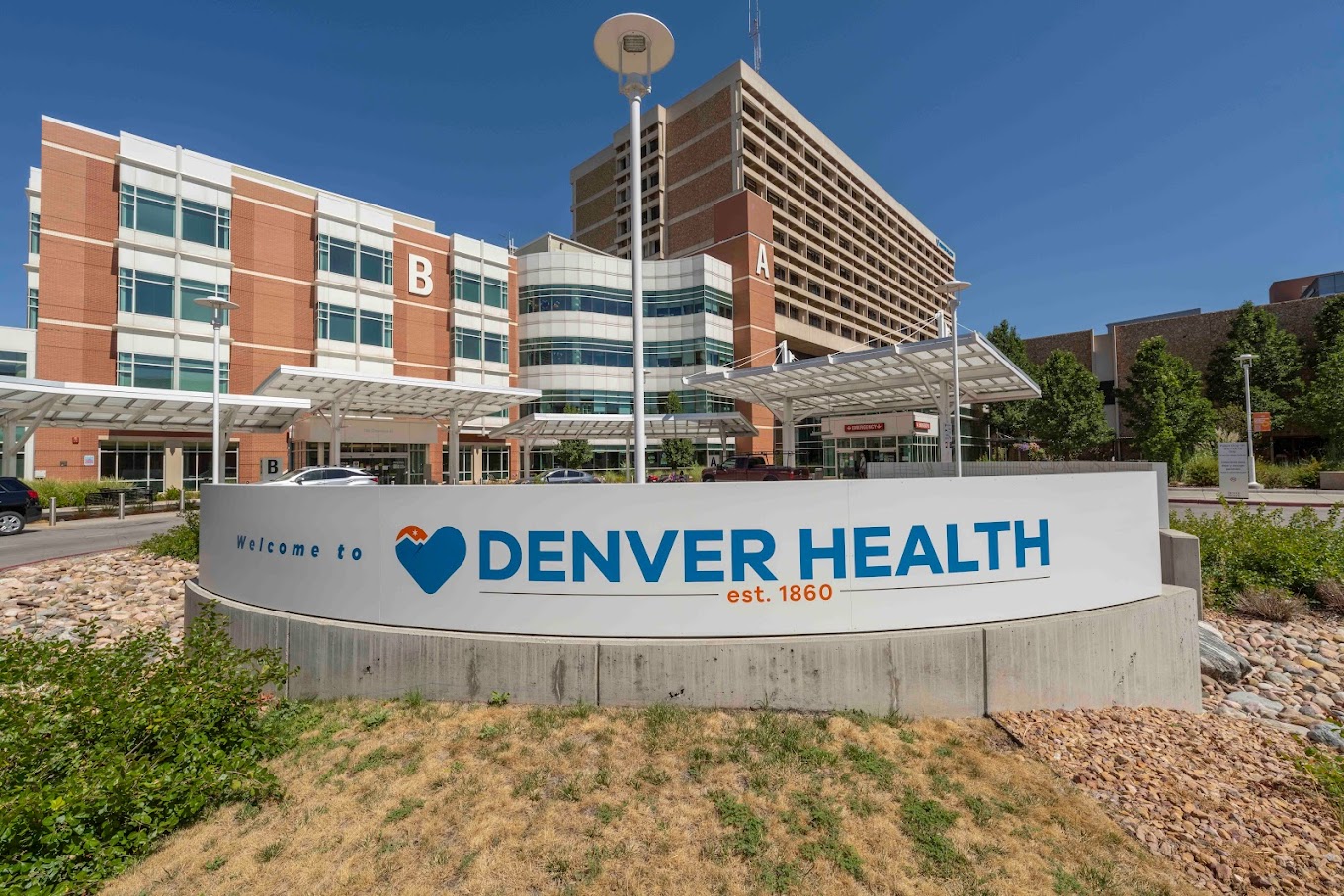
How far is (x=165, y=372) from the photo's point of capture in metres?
33.7

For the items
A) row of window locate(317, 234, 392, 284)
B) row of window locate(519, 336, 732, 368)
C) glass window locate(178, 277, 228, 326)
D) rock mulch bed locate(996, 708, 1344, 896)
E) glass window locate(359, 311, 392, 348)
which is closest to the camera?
rock mulch bed locate(996, 708, 1344, 896)

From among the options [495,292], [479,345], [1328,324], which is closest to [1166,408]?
[1328,324]

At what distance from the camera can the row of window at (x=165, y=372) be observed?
32.4 m

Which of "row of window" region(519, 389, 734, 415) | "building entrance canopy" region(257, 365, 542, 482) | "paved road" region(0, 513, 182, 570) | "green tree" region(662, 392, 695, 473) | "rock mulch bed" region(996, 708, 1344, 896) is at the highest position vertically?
"row of window" region(519, 389, 734, 415)

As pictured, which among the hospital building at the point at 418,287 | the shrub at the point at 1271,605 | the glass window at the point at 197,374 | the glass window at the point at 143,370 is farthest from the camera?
the glass window at the point at 197,374

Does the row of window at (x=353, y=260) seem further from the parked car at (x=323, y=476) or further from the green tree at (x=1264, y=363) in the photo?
the green tree at (x=1264, y=363)

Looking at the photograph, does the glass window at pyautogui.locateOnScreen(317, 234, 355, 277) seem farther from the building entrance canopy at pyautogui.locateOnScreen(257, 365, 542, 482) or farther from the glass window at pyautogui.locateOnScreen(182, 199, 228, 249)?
the building entrance canopy at pyautogui.locateOnScreen(257, 365, 542, 482)

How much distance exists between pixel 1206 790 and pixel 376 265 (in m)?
48.7

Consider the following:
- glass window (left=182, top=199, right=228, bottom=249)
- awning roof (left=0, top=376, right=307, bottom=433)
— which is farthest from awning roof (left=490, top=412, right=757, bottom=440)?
glass window (left=182, top=199, right=228, bottom=249)

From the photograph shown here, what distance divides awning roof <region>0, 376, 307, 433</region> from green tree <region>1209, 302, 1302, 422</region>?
64.9 metres

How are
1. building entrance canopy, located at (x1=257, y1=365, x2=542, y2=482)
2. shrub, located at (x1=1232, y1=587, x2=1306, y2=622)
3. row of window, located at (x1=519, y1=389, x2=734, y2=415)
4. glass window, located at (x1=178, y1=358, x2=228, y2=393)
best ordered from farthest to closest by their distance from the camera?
row of window, located at (x1=519, y1=389, x2=734, y2=415)
glass window, located at (x1=178, y1=358, x2=228, y2=393)
building entrance canopy, located at (x1=257, y1=365, x2=542, y2=482)
shrub, located at (x1=1232, y1=587, x2=1306, y2=622)

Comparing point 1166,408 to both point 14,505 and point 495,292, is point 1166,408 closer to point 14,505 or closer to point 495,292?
point 495,292

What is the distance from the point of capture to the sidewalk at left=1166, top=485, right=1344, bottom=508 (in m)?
23.2

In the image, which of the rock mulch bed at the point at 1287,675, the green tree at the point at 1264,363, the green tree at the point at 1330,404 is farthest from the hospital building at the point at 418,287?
the green tree at the point at 1264,363
